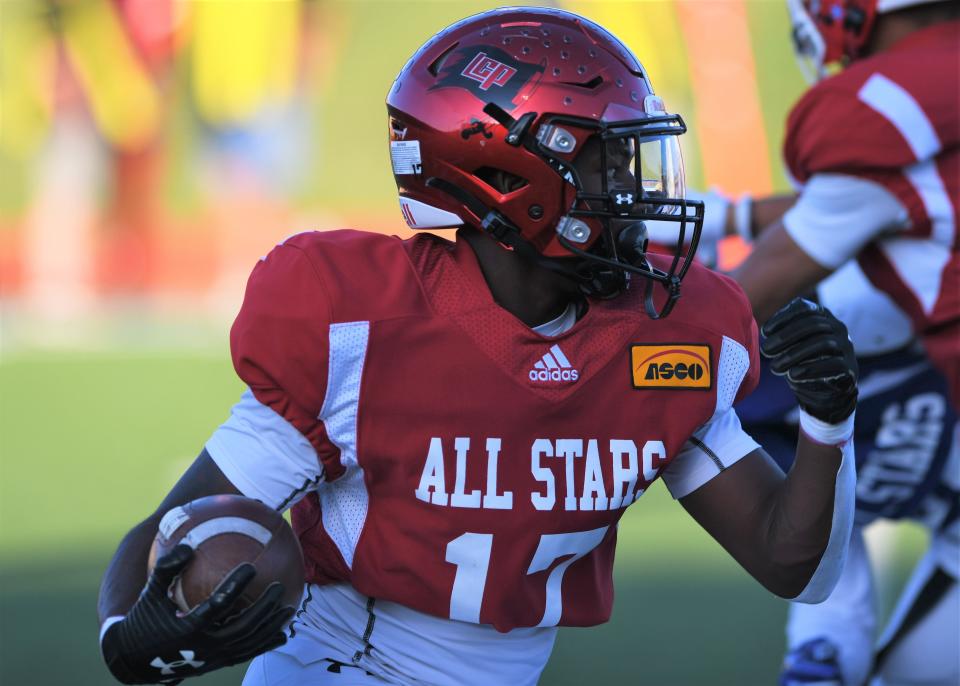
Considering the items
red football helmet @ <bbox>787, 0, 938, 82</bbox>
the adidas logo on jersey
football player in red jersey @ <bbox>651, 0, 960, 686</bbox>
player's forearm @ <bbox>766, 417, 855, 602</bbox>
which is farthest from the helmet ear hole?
red football helmet @ <bbox>787, 0, 938, 82</bbox>

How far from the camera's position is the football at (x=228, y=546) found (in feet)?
6.13

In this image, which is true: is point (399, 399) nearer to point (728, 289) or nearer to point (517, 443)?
point (517, 443)

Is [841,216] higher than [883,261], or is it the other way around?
[841,216]

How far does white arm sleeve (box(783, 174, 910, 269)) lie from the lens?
10.4 ft

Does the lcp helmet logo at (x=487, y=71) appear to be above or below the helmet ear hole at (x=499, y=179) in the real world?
above

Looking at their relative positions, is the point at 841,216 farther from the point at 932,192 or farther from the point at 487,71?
the point at 487,71

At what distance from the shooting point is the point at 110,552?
549 cm

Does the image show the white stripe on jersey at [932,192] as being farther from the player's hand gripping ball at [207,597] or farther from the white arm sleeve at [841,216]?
the player's hand gripping ball at [207,597]

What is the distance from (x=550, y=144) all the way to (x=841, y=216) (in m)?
1.24

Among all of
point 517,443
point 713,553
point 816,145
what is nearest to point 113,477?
point 713,553

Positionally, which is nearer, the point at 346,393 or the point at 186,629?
the point at 186,629

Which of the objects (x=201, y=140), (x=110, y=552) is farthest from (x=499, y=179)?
(x=201, y=140)

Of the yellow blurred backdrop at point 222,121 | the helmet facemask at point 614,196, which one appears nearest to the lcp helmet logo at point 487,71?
the helmet facemask at point 614,196

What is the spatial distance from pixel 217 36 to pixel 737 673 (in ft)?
40.0
